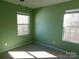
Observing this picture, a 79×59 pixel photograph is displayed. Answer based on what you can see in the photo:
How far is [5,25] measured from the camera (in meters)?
4.07

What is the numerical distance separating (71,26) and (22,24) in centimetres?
295

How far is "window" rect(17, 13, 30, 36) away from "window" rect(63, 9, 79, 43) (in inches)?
102

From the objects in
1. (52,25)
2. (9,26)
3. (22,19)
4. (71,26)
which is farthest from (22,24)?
(71,26)

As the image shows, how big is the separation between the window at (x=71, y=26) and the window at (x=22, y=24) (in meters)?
2.59

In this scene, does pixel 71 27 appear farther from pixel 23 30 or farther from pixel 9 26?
pixel 9 26

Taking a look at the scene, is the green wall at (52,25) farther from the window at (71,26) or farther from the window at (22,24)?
the window at (22,24)

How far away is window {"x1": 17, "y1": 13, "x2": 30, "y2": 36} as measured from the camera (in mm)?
4891

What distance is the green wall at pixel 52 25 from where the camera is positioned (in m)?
3.83

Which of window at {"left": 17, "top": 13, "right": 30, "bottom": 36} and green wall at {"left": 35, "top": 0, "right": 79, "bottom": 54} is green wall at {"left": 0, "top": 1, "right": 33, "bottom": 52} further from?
green wall at {"left": 35, "top": 0, "right": 79, "bottom": 54}

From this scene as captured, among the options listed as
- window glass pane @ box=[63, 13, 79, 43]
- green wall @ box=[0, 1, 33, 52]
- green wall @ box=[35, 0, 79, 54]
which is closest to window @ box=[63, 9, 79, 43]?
window glass pane @ box=[63, 13, 79, 43]

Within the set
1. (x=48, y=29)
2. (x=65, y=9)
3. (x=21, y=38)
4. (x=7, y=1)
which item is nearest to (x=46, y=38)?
(x=48, y=29)

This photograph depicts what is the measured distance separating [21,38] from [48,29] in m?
1.79

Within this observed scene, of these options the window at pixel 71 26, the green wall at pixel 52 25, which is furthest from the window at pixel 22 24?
the window at pixel 71 26

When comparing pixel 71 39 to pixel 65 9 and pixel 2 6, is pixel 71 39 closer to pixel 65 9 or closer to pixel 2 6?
pixel 65 9
